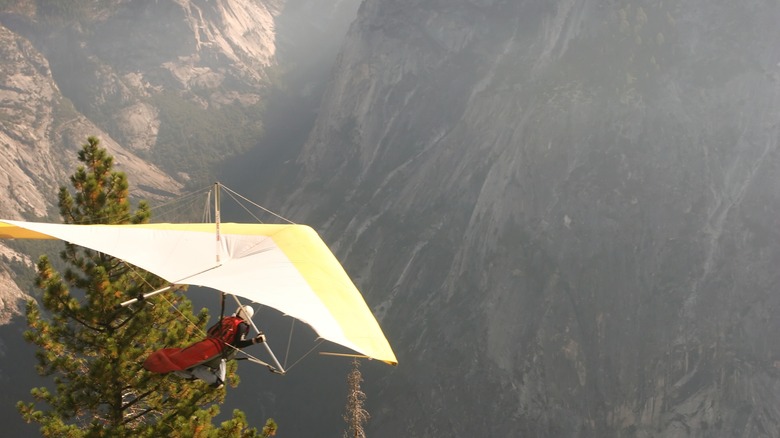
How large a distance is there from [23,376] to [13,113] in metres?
59.8

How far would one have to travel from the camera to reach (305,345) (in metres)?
70.8

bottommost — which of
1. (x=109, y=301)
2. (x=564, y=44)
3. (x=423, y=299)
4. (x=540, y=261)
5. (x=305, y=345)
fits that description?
(x=305, y=345)

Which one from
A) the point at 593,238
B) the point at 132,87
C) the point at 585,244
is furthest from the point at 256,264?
the point at 132,87

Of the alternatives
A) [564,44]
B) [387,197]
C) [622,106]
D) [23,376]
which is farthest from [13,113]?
[622,106]

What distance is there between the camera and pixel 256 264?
Result: 591 inches

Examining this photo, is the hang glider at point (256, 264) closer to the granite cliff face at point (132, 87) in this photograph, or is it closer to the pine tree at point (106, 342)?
the pine tree at point (106, 342)

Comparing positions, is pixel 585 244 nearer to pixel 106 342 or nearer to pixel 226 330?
pixel 106 342

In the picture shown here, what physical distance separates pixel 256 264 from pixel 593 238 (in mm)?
51969

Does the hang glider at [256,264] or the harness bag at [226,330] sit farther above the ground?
the hang glider at [256,264]

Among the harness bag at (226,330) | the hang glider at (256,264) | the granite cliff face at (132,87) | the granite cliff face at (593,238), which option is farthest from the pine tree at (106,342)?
the granite cliff face at (132,87)

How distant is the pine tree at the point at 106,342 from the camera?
17500mm

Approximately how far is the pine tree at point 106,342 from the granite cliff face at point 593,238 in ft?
140

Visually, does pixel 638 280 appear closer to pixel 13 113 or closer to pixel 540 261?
pixel 540 261

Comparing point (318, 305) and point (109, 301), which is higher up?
point (318, 305)
